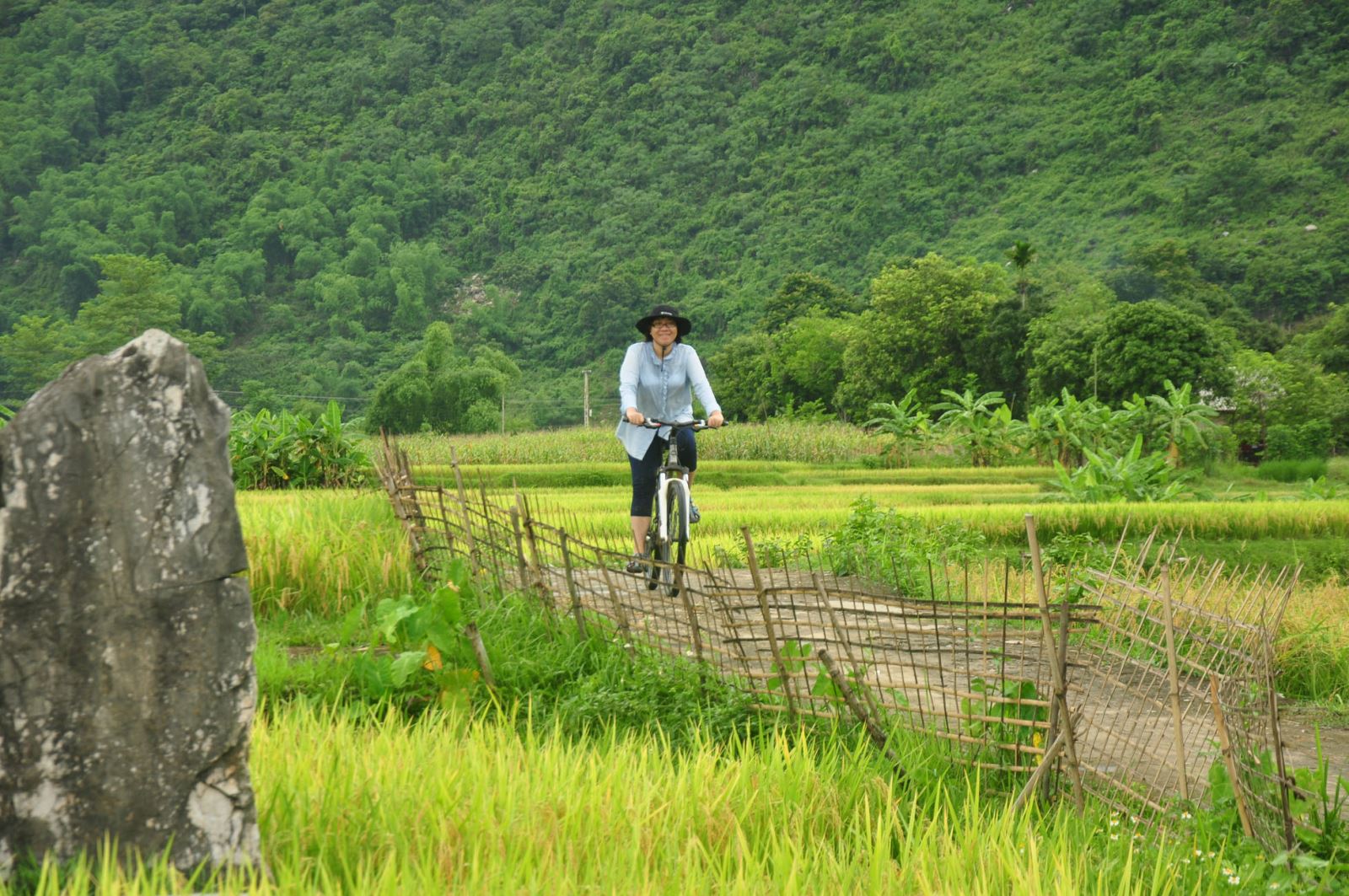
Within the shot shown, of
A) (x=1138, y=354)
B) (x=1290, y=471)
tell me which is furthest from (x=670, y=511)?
(x=1138, y=354)

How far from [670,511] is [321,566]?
2075 millimetres

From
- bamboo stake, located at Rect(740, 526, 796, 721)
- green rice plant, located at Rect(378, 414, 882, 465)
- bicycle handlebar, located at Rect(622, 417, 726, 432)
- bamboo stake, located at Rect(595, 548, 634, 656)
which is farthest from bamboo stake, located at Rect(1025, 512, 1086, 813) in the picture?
green rice plant, located at Rect(378, 414, 882, 465)

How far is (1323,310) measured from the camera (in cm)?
5956

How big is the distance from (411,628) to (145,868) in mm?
2266

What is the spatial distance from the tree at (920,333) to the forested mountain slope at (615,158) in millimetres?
15466

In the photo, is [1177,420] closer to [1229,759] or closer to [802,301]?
[1229,759]

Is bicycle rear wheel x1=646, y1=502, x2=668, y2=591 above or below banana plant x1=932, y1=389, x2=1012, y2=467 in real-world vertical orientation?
above

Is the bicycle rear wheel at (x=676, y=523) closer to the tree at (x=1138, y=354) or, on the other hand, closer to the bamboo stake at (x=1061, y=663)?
the bamboo stake at (x=1061, y=663)

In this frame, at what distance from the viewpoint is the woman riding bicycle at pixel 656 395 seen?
684 cm

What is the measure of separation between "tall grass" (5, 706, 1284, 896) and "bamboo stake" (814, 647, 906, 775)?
0.34ft

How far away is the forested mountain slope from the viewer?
251ft

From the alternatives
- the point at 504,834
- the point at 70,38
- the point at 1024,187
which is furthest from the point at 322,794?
the point at 70,38

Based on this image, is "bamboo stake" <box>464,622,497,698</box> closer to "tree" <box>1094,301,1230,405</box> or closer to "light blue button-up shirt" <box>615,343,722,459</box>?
"light blue button-up shirt" <box>615,343,722,459</box>

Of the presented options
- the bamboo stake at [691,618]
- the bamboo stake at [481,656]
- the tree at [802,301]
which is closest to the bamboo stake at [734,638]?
the bamboo stake at [691,618]
